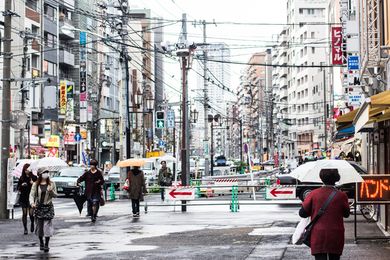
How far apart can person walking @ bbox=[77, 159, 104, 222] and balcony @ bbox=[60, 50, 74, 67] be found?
51.9 meters

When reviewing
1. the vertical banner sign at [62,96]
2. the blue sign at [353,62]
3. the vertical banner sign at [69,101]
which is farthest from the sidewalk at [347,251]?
the vertical banner sign at [69,101]

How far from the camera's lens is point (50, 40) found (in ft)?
228

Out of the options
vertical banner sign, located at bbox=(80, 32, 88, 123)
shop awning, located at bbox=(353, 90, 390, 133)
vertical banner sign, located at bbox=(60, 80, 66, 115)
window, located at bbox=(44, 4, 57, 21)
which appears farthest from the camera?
vertical banner sign, located at bbox=(80, 32, 88, 123)

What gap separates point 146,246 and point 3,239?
4.09 metres

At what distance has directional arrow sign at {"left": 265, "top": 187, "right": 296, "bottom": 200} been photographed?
26.8 metres

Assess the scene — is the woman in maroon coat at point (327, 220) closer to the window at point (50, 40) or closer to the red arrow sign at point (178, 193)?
the red arrow sign at point (178, 193)

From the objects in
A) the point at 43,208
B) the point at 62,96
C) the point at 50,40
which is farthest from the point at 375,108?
the point at 50,40

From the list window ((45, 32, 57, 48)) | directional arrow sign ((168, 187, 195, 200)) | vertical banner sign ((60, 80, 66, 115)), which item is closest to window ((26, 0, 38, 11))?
window ((45, 32, 57, 48))

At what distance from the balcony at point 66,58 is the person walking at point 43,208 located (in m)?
59.0

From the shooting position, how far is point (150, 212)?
27672mm

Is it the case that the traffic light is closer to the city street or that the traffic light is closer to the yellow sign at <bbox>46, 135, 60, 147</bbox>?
the city street

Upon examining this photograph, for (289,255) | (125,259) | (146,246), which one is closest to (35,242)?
(146,246)

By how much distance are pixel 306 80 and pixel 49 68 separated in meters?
69.3

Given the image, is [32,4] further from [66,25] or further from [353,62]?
[353,62]
